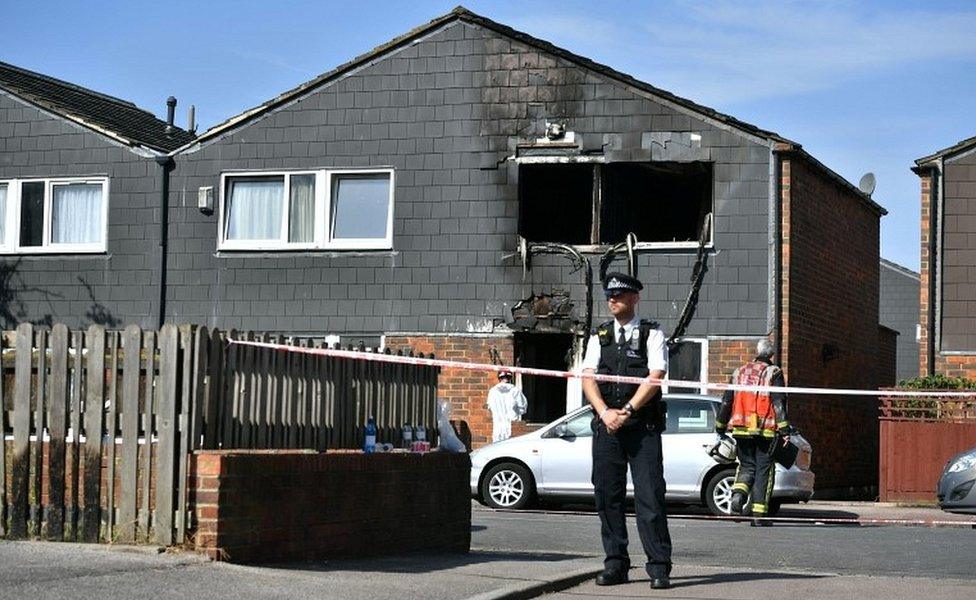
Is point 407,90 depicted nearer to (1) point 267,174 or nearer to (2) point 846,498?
(1) point 267,174

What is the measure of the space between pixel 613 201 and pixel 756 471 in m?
9.62

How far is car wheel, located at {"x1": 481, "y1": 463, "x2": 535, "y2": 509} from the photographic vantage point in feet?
64.3

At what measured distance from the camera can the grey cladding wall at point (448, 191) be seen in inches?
952

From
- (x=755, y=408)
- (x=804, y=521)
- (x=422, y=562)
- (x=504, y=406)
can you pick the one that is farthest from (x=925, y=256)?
(x=422, y=562)

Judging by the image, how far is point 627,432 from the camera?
10.1 m

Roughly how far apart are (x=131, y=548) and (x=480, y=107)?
53.2 feet

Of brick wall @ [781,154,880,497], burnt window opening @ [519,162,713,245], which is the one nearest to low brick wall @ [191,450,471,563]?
brick wall @ [781,154,880,497]

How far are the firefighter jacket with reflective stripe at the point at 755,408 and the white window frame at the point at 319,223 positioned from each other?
950cm

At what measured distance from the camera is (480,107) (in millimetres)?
25109

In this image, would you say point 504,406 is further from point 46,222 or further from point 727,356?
point 46,222

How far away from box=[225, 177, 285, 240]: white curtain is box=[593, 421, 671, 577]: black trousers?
16312 mm

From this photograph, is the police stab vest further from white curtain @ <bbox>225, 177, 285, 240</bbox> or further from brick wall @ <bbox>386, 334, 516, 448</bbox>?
white curtain @ <bbox>225, 177, 285, 240</bbox>

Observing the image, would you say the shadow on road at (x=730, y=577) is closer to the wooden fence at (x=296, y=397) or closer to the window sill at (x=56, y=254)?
the wooden fence at (x=296, y=397)

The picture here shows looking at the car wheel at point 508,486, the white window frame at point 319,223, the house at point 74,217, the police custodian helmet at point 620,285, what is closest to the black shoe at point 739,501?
the car wheel at point 508,486
